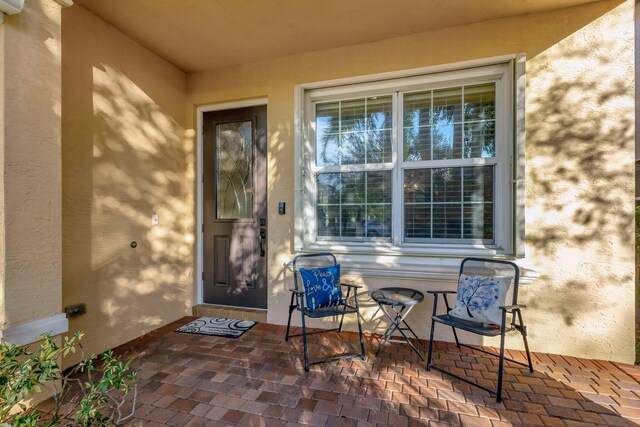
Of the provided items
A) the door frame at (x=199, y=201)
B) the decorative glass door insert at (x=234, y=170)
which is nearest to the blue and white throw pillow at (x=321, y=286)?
the decorative glass door insert at (x=234, y=170)

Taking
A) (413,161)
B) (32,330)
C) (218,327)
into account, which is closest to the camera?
(32,330)

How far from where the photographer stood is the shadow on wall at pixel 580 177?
2.66 meters

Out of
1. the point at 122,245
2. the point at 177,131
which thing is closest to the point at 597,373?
the point at 122,245

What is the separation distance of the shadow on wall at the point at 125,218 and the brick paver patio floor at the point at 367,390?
43 centimetres

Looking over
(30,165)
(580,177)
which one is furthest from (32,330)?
(580,177)

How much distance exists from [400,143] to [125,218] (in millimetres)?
2904

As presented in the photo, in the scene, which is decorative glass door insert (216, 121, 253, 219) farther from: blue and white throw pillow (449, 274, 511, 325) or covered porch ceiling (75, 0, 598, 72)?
blue and white throw pillow (449, 274, 511, 325)

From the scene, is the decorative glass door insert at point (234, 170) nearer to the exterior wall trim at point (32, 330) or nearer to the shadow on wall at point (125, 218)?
the shadow on wall at point (125, 218)

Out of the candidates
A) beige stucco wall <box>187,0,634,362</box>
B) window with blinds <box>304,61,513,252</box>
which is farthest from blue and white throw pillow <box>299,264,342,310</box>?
beige stucco wall <box>187,0,634,362</box>

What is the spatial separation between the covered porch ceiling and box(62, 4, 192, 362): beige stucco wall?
0.32 m

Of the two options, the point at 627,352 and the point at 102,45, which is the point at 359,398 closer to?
the point at 627,352

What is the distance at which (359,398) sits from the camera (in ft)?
7.13

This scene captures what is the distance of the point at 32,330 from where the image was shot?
80.0 inches

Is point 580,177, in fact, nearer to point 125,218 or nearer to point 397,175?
point 397,175
